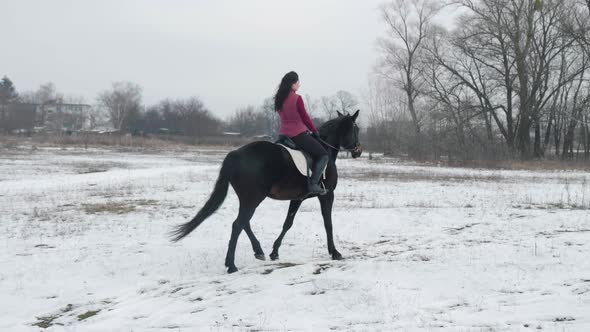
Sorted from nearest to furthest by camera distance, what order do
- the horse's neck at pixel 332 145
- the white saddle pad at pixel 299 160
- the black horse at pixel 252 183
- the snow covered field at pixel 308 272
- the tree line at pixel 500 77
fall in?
the snow covered field at pixel 308 272
the black horse at pixel 252 183
the white saddle pad at pixel 299 160
the horse's neck at pixel 332 145
the tree line at pixel 500 77

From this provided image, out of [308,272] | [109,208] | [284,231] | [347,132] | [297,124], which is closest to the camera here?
[308,272]

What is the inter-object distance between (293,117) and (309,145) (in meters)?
0.50

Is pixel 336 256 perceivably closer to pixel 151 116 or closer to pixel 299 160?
pixel 299 160

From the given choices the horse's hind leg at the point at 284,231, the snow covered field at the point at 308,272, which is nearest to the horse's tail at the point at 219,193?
the snow covered field at the point at 308,272

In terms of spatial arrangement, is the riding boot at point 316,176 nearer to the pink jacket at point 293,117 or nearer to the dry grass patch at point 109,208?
the pink jacket at point 293,117

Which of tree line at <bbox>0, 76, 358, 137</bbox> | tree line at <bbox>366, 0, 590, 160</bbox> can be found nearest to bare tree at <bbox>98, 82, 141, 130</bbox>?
tree line at <bbox>0, 76, 358, 137</bbox>

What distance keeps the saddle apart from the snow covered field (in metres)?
1.43

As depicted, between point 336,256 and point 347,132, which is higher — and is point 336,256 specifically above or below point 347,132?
below

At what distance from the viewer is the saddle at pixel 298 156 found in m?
7.16

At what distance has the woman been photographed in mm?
7195

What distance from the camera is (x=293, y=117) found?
7238 mm

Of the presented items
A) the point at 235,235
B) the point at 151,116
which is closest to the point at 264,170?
the point at 235,235

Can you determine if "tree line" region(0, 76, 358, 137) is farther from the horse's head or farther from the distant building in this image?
the horse's head

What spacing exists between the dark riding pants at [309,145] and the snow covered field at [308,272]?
5.50ft
